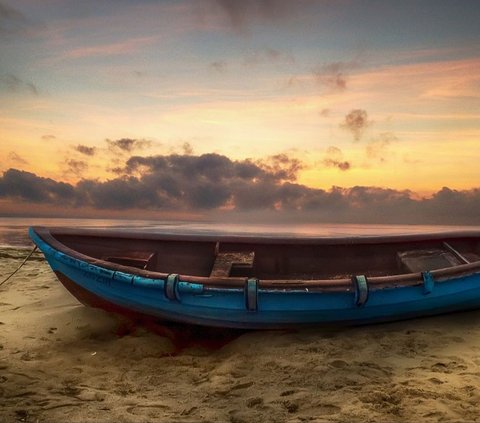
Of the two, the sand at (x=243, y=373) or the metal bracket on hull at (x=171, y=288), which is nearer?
the sand at (x=243, y=373)

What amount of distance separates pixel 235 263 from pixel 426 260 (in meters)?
3.34

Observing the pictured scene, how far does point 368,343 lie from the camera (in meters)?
4.83

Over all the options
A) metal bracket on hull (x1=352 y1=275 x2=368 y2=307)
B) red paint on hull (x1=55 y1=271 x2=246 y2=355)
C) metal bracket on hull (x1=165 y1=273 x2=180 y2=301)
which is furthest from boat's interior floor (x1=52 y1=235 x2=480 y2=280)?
metal bracket on hull (x1=352 y1=275 x2=368 y2=307)

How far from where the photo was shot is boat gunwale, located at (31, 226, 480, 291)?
17.1ft

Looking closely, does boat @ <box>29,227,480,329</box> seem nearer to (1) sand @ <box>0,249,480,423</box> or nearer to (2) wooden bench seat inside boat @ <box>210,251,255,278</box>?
(2) wooden bench seat inside boat @ <box>210,251,255,278</box>

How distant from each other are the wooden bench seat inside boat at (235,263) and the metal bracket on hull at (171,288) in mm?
1513

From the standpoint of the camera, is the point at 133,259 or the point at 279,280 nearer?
the point at 279,280

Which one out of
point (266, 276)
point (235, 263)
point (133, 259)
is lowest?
point (266, 276)

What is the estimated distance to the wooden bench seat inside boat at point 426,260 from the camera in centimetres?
702

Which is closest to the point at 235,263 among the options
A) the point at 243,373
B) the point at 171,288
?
the point at 171,288

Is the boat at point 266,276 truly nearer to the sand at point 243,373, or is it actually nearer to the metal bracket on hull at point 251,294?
the metal bracket on hull at point 251,294

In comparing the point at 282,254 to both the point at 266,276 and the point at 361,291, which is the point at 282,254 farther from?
the point at 361,291

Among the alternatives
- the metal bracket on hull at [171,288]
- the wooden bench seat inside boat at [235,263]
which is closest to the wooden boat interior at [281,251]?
the wooden bench seat inside boat at [235,263]

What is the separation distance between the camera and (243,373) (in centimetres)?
441
